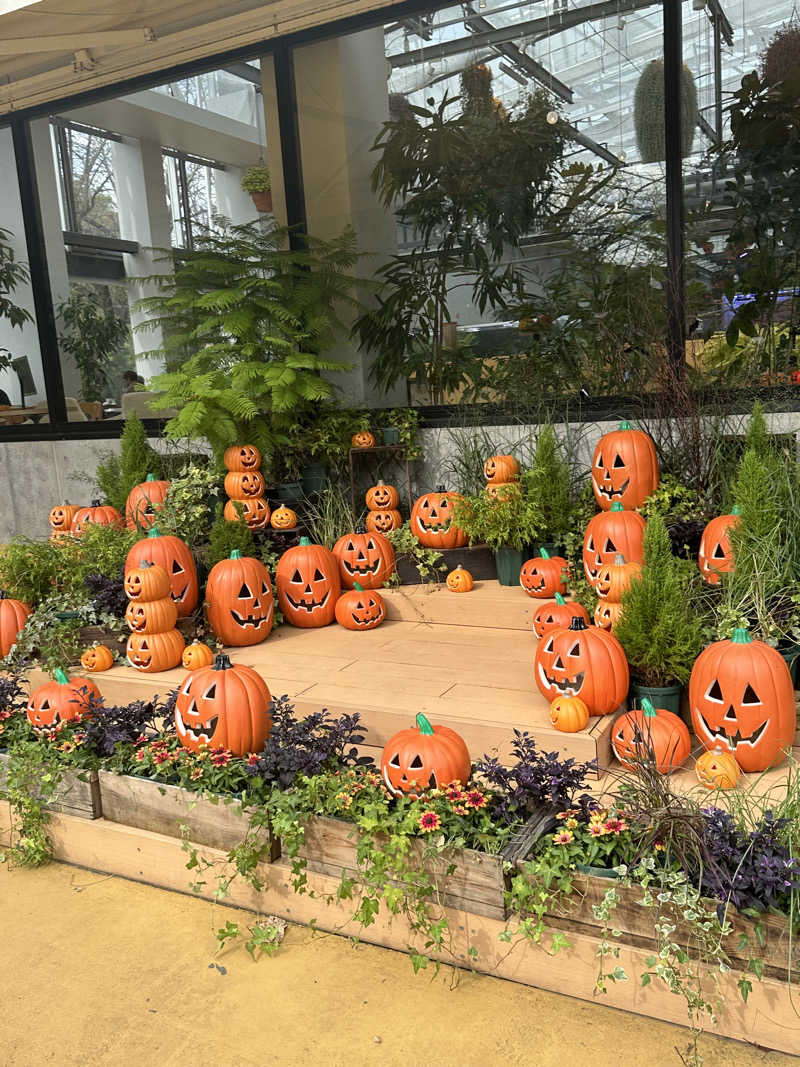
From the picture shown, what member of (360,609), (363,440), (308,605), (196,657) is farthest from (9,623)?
(363,440)

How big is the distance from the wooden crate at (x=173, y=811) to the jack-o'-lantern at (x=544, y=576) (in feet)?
7.13

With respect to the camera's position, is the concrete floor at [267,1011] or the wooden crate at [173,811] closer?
the concrete floor at [267,1011]

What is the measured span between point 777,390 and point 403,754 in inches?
132

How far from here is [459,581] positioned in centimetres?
465

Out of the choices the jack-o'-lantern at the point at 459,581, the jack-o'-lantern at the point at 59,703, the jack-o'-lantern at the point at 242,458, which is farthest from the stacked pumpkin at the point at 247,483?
the jack-o'-lantern at the point at 59,703

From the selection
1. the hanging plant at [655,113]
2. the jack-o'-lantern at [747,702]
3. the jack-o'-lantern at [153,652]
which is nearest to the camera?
the jack-o'-lantern at [747,702]

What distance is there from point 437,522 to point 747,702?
2.31m

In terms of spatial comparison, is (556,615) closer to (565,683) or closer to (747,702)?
(565,683)

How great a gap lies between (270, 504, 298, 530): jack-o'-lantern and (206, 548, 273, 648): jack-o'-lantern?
2.92ft

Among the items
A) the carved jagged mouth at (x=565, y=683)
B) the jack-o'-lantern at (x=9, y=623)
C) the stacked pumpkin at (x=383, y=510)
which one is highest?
the stacked pumpkin at (x=383, y=510)

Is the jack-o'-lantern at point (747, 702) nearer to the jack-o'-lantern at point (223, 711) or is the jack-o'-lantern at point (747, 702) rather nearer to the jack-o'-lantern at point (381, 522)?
the jack-o'-lantern at point (223, 711)

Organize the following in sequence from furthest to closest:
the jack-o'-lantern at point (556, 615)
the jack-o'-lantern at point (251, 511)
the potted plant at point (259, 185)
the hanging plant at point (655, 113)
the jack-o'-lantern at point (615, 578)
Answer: the potted plant at point (259, 185) → the jack-o'-lantern at point (251, 511) → the hanging plant at point (655, 113) → the jack-o'-lantern at point (615, 578) → the jack-o'-lantern at point (556, 615)

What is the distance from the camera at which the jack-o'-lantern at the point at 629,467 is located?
14.1 feet

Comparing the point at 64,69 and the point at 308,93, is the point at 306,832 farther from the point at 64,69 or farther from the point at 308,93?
the point at 64,69
